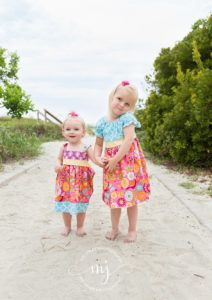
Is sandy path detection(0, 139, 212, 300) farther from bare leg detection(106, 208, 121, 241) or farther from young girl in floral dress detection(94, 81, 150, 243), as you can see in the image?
young girl in floral dress detection(94, 81, 150, 243)

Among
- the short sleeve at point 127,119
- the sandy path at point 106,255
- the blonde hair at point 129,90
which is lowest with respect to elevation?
the sandy path at point 106,255

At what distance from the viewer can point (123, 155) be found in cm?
281

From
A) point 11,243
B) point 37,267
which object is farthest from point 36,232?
point 37,267

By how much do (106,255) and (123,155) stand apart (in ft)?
3.43

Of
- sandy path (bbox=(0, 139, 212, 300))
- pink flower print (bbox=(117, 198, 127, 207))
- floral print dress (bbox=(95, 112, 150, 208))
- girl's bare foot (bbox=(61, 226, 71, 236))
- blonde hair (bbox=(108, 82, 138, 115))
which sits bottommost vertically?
sandy path (bbox=(0, 139, 212, 300))

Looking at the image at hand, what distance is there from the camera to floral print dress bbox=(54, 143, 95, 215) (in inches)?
121

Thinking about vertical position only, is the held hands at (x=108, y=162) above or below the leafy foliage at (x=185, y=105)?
below

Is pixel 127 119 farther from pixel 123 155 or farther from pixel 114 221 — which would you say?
pixel 114 221

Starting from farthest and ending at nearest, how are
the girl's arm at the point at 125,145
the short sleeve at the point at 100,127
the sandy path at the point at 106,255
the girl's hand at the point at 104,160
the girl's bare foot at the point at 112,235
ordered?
the girl's bare foot at the point at 112,235, the short sleeve at the point at 100,127, the girl's hand at the point at 104,160, the girl's arm at the point at 125,145, the sandy path at the point at 106,255

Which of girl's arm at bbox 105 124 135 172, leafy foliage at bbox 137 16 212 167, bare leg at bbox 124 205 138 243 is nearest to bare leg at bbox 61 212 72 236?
bare leg at bbox 124 205 138 243

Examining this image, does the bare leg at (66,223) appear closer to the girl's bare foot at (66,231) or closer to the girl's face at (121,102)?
the girl's bare foot at (66,231)

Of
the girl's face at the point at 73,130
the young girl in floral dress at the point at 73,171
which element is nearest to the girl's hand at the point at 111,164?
the young girl in floral dress at the point at 73,171

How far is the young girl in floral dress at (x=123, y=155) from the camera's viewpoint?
2.83 m

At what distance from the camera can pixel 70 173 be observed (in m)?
3.10
